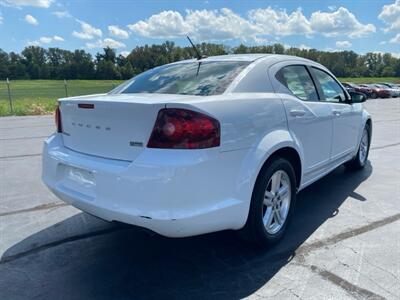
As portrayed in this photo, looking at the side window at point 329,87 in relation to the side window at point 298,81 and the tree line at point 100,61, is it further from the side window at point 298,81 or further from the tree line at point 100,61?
the tree line at point 100,61

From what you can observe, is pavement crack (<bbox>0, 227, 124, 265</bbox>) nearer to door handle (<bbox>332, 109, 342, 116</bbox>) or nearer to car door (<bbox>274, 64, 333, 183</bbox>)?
car door (<bbox>274, 64, 333, 183</bbox>)

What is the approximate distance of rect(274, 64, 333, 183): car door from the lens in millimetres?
3537

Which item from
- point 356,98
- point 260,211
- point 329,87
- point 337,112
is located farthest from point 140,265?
point 356,98

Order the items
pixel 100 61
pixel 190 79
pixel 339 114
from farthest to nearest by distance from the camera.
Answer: pixel 100 61, pixel 339 114, pixel 190 79

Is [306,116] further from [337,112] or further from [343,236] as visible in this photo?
[343,236]

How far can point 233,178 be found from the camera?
9.06ft

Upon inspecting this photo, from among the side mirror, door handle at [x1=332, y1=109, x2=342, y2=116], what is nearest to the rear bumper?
door handle at [x1=332, y1=109, x2=342, y2=116]

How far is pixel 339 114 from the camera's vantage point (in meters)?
4.52

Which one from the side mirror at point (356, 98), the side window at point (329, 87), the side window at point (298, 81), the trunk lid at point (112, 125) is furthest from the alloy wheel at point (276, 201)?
the side mirror at point (356, 98)

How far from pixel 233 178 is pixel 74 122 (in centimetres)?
142

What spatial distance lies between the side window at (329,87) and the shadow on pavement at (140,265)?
153 cm

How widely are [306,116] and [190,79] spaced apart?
120 centimetres

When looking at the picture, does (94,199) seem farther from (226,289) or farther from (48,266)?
(226,289)

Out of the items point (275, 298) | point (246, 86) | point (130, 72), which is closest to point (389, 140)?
point (246, 86)
